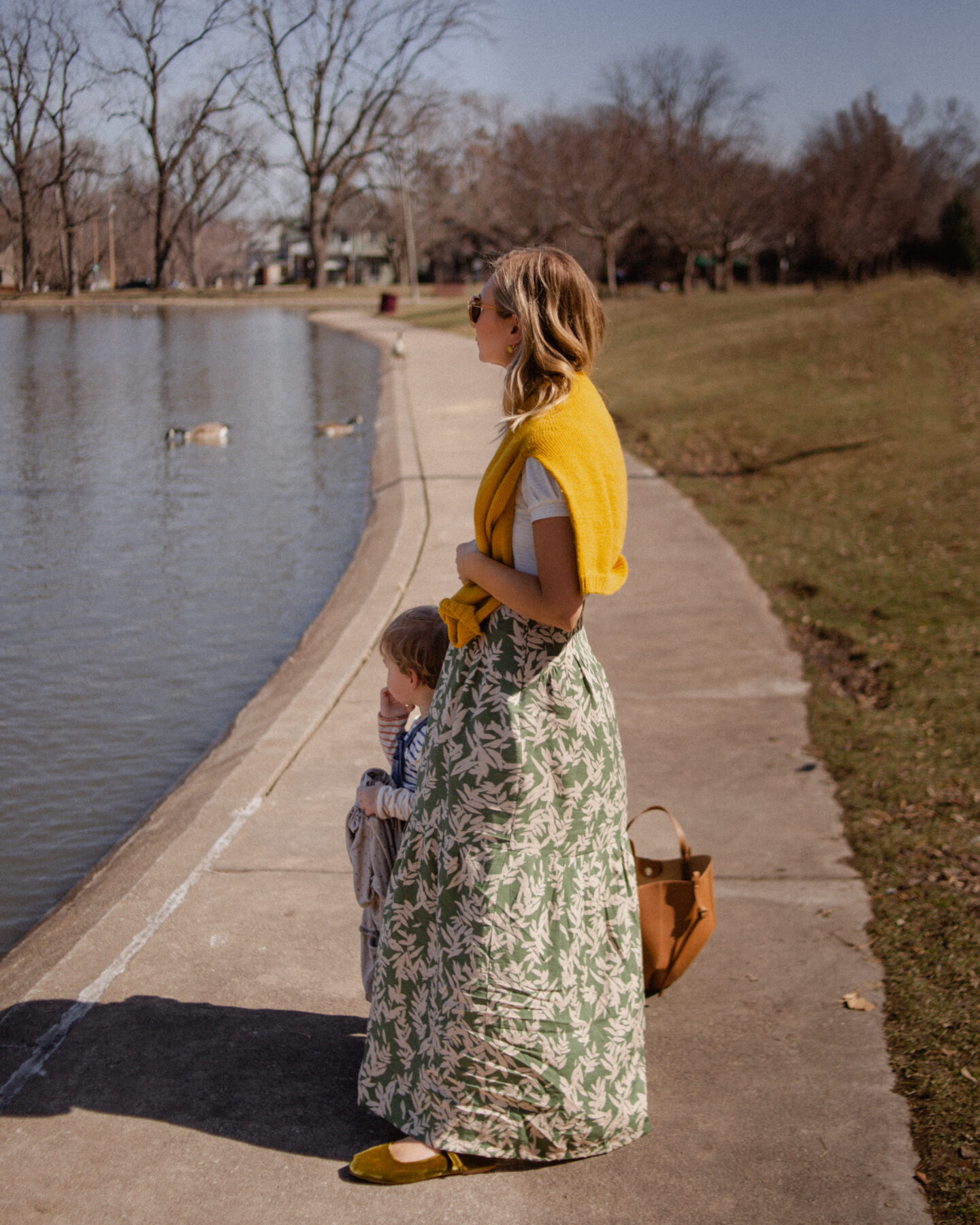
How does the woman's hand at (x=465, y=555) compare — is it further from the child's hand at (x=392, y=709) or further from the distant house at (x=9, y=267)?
the distant house at (x=9, y=267)

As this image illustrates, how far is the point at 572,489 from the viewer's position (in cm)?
225

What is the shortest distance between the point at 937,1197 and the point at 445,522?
7.31m

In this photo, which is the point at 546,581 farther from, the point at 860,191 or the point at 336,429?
the point at 860,191

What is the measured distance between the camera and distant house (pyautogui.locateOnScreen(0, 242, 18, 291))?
3111cm

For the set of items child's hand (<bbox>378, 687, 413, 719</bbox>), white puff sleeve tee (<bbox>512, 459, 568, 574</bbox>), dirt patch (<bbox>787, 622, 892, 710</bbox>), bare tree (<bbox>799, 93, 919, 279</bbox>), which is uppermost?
bare tree (<bbox>799, 93, 919, 279</bbox>)

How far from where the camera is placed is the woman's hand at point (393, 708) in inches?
110

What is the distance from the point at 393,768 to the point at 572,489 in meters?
0.89

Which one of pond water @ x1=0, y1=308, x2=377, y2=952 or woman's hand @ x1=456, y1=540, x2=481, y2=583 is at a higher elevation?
woman's hand @ x1=456, y1=540, x2=481, y2=583

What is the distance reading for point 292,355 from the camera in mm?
29281

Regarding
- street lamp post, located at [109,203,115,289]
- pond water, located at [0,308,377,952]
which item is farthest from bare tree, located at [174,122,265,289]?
pond water, located at [0,308,377,952]

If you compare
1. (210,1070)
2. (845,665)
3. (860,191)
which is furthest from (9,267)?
(210,1070)

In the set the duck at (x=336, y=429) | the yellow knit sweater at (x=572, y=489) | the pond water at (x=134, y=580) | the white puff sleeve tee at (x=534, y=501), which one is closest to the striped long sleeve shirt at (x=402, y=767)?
the yellow knit sweater at (x=572, y=489)

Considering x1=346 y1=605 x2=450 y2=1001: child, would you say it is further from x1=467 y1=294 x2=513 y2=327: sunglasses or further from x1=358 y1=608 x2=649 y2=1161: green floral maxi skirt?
x1=467 y1=294 x2=513 y2=327: sunglasses

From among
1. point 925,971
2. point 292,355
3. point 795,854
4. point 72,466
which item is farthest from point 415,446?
point 292,355
